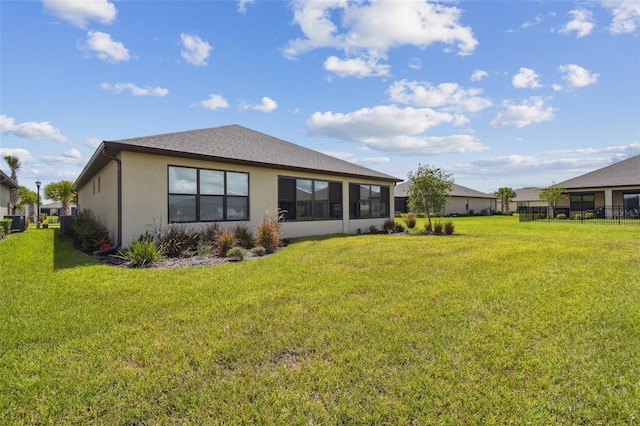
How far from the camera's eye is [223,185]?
1104 cm

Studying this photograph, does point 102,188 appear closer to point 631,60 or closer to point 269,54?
point 269,54

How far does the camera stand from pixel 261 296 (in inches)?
198

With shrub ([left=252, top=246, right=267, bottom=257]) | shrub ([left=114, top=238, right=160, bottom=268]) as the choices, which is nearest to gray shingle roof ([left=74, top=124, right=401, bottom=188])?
shrub ([left=114, top=238, right=160, bottom=268])

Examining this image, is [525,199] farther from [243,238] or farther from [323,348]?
[323,348]

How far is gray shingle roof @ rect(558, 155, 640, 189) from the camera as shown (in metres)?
27.4

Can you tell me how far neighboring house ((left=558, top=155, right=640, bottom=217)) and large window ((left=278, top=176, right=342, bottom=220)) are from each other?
983 inches

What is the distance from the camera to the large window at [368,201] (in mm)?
16000

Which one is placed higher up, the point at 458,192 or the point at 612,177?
the point at 612,177

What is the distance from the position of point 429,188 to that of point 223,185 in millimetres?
10170

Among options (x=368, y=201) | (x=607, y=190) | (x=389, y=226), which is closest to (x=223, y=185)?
(x=368, y=201)

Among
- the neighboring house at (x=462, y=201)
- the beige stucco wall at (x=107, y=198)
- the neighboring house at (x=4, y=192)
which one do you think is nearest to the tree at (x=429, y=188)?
the beige stucco wall at (x=107, y=198)

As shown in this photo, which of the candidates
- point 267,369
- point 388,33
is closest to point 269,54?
point 388,33

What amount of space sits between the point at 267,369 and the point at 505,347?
2.50 m

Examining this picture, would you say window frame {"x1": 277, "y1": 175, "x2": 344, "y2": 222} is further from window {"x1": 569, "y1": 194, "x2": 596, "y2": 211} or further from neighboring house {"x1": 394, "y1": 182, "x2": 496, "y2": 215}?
window {"x1": 569, "y1": 194, "x2": 596, "y2": 211}
